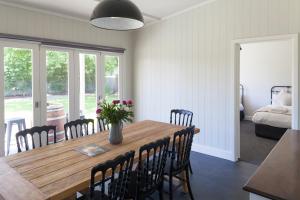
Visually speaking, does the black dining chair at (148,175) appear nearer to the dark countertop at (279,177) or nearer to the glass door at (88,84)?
the dark countertop at (279,177)

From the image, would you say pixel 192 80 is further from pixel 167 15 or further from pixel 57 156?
pixel 57 156

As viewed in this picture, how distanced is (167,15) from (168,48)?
68 centimetres

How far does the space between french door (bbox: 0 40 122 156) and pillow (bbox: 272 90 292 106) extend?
181 inches

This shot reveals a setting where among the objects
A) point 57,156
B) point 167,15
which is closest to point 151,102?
point 167,15

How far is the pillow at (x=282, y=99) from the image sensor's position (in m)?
6.11

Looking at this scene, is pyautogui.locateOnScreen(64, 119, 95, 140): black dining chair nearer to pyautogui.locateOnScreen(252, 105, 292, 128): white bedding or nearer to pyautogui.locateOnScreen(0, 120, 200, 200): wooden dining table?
pyautogui.locateOnScreen(0, 120, 200, 200): wooden dining table

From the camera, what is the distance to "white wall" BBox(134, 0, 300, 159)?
11.9ft

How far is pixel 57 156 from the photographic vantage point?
2.15 metres

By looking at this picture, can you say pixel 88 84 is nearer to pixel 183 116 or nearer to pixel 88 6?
pixel 88 6

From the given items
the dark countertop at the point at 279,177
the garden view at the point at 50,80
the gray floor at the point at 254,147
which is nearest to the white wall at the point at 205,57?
the gray floor at the point at 254,147

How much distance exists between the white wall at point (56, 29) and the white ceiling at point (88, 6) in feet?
0.43

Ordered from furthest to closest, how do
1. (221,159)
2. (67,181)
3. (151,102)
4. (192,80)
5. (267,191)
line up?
(151,102), (192,80), (221,159), (67,181), (267,191)

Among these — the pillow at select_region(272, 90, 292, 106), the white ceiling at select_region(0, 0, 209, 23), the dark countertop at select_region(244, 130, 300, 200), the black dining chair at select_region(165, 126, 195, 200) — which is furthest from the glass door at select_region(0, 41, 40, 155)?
the pillow at select_region(272, 90, 292, 106)

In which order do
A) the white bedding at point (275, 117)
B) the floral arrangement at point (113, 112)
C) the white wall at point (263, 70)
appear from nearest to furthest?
the floral arrangement at point (113, 112) → the white bedding at point (275, 117) → the white wall at point (263, 70)
